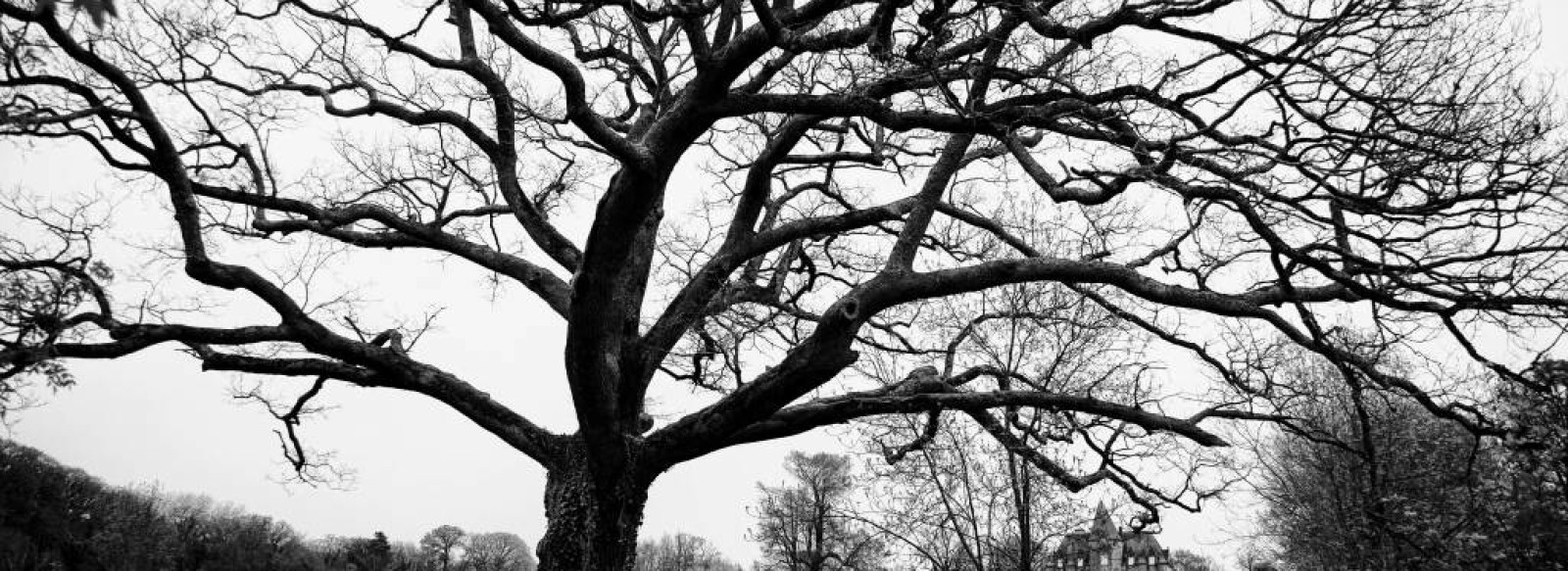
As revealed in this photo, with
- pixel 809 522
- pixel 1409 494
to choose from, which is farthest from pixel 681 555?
pixel 1409 494

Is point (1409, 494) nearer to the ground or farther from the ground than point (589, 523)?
farther from the ground

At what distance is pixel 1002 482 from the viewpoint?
15.0 m

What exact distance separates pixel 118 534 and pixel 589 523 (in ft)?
16.9

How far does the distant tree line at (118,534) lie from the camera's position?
26.7 feet

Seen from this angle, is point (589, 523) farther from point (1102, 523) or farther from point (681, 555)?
point (681, 555)

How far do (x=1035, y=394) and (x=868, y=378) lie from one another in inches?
272

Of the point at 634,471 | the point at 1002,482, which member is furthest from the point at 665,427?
the point at 1002,482

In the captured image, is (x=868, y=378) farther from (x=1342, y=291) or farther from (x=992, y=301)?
(x=1342, y=291)

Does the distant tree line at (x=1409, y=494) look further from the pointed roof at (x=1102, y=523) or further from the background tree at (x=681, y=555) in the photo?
the background tree at (x=681, y=555)

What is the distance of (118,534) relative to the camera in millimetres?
8656

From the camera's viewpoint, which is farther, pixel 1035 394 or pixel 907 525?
pixel 907 525

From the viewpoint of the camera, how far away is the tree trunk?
24.1 ft

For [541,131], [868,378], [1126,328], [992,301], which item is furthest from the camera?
[868,378]

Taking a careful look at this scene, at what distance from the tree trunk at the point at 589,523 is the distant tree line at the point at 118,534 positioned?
4.18 metres
